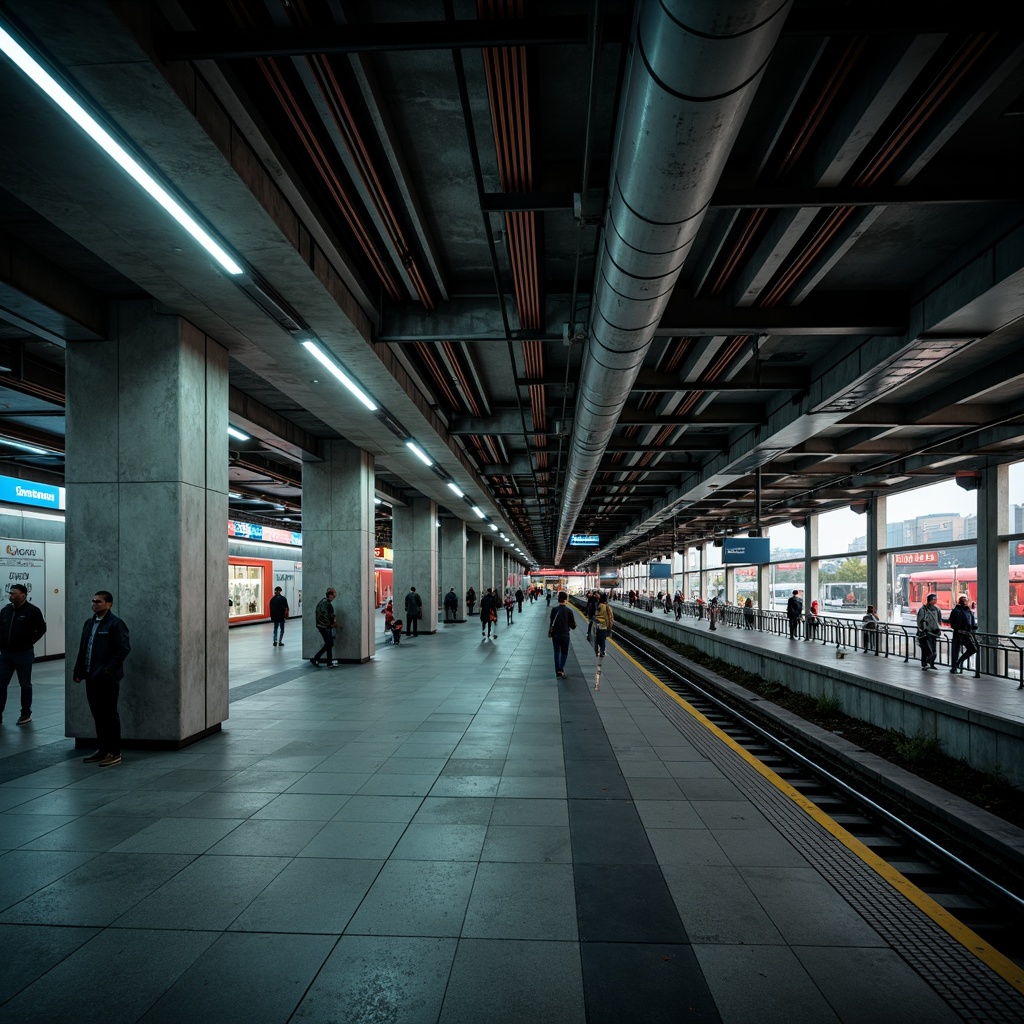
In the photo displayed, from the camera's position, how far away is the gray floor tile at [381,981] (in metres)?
2.93

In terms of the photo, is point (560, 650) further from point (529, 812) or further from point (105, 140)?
point (105, 140)

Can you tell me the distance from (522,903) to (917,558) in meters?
24.0

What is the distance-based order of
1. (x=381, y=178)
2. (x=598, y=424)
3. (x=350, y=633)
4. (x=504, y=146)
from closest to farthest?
(x=504, y=146) < (x=381, y=178) < (x=598, y=424) < (x=350, y=633)

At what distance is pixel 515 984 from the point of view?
3143mm

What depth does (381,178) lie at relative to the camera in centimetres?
586

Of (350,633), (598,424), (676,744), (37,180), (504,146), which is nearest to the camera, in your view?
(37,180)

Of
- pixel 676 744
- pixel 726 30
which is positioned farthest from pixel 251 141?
pixel 676 744

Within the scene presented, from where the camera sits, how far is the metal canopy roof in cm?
381

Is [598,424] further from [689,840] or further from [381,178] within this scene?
[689,840]

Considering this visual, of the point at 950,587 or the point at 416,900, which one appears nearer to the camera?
the point at 416,900

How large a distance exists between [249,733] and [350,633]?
24.6 feet

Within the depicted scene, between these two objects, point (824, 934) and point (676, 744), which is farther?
point (676, 744)

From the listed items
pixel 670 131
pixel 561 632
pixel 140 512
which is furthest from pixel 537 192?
pixel 561 632

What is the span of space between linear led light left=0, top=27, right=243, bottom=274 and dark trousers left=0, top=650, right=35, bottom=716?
6413mm
